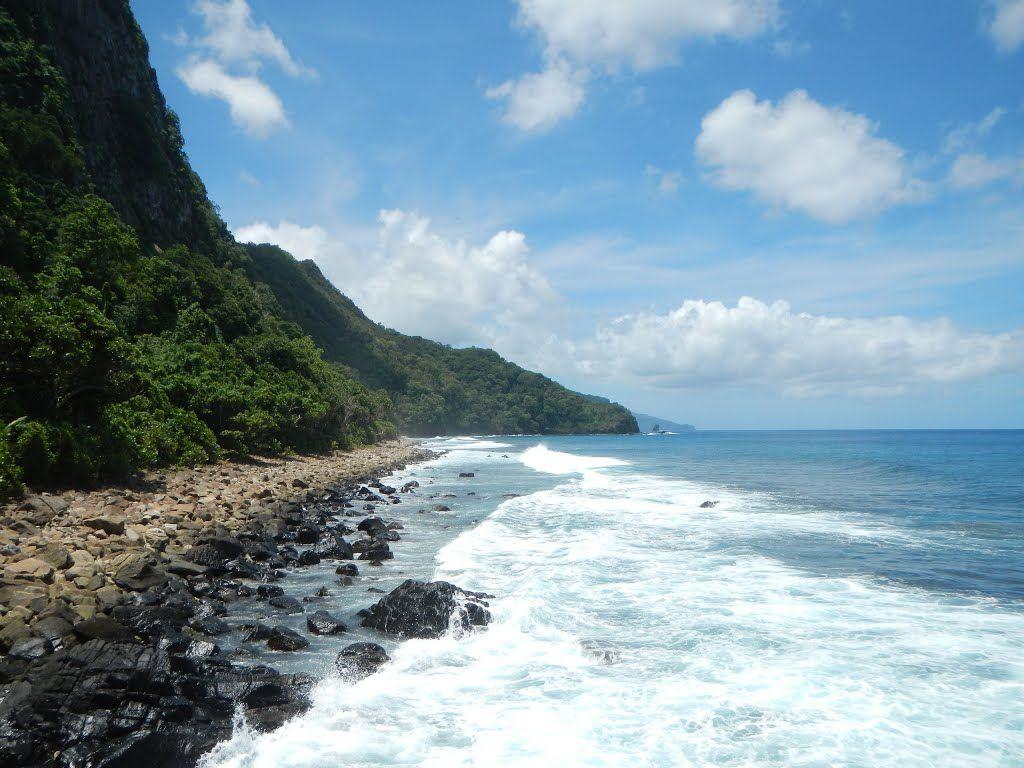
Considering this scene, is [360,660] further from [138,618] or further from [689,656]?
[689,656]

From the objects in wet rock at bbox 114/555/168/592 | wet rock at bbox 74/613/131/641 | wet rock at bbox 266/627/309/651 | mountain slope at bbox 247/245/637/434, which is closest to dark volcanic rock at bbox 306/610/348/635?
wet rock at bbox 266/627/309/651

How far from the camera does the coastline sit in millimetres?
6430

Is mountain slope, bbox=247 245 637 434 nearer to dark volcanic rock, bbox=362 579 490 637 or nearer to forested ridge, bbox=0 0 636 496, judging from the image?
forested ridge, bbox=0 0 636 496

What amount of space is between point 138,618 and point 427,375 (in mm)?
111535

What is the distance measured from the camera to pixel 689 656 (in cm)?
938

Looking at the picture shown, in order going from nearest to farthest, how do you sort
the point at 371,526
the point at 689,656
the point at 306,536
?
the point at 689,656, the point at 306,536, the point at 371,526

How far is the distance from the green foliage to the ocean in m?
7.56

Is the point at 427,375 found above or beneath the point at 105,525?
above

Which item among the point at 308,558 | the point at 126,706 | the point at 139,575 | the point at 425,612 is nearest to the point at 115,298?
the point at 308,558

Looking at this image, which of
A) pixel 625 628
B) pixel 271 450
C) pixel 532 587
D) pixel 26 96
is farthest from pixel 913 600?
pixel 26 96

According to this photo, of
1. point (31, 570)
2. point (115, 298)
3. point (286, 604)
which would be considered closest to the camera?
point (31, 570)

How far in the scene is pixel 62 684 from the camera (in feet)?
22.1

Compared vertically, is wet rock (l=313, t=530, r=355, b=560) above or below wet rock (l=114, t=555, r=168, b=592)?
below

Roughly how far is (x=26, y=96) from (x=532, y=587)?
1486 inches
